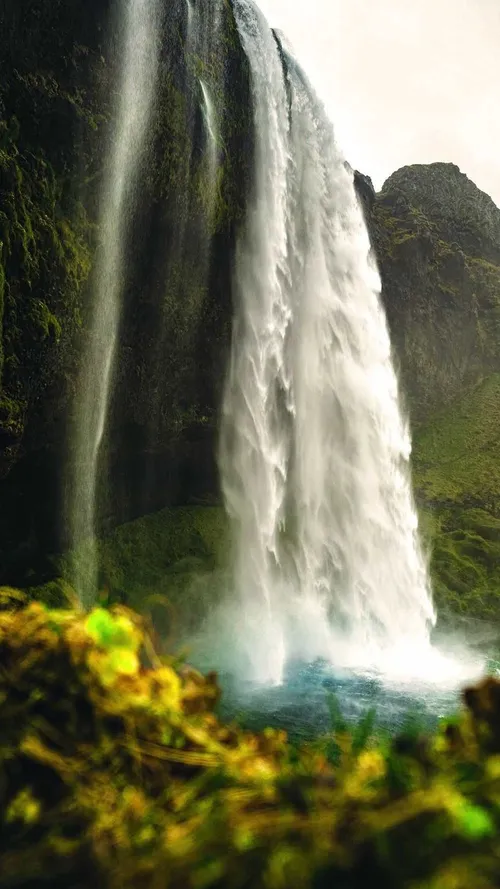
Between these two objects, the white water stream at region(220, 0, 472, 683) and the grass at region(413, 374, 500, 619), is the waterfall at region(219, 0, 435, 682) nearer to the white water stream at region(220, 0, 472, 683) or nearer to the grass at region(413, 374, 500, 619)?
the white water stream at region(220, 0, 472, 683)

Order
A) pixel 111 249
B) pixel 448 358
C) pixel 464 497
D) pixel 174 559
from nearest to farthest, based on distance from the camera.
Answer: pixel 111 249 < pixel 174 559 < pixel 464 497 < pixel 448 358

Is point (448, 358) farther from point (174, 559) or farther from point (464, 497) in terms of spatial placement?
point (174, 559)

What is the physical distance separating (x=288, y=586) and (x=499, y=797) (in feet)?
65.1

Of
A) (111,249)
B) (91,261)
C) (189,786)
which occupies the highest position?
(111,249)

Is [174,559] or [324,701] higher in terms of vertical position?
[174,559]

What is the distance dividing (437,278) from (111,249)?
83.3ft

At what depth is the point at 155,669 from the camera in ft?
4.96

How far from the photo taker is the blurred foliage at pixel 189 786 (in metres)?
0.94

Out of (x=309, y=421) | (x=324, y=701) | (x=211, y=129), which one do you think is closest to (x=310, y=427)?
(x=309, y=421)

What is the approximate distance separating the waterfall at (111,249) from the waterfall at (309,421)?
4.51 metres

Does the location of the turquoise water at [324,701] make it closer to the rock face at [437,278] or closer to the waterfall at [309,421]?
the waterfall at [309,421]

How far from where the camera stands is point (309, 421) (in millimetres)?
21781

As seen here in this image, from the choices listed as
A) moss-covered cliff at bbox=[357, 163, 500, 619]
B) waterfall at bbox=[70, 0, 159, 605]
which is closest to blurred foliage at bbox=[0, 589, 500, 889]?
waterfall at bbox=[70, 0, 159, 605]

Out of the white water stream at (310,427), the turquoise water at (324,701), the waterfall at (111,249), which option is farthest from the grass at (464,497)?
the waterfall at (111,249)
